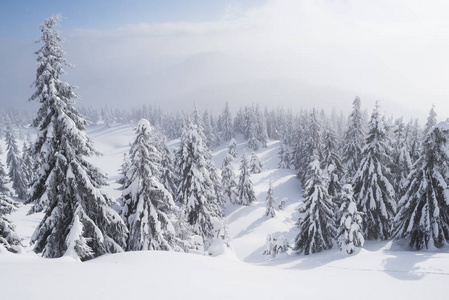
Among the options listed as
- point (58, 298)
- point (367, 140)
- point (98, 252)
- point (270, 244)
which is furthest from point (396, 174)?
point (58, 298)

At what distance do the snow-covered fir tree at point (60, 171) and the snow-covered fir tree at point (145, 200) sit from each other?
3247mm

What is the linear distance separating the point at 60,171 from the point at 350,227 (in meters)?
18.8

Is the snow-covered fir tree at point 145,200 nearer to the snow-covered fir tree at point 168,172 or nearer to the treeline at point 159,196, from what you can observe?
the treeline at point 159,196

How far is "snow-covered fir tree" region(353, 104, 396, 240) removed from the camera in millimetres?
22297

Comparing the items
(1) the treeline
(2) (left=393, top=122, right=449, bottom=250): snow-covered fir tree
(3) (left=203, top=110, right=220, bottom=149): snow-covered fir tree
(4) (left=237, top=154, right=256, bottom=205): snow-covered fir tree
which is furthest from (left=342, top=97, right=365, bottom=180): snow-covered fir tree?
(3) (left=203, top=110, right=220, bottom=149): snow-covered fir tree

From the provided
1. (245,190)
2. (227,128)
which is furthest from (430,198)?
(227,128)

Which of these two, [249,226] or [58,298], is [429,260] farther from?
[249,226]

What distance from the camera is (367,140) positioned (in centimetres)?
2338

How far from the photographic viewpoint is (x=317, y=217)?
75.7 ft

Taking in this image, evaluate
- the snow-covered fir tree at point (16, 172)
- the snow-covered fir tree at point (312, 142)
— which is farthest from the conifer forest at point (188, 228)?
the snow-covered fir tree at point (16, 172)

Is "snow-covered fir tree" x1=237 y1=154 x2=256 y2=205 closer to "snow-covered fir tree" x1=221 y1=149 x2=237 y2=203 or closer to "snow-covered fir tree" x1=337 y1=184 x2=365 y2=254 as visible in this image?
"snow-covered fir tree" x1=221 y1=149 x2=237 y2=203

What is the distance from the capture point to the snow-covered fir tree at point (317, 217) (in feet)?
76.2

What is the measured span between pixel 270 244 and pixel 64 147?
21.8 meters

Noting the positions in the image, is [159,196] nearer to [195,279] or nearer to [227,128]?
[195,279]
